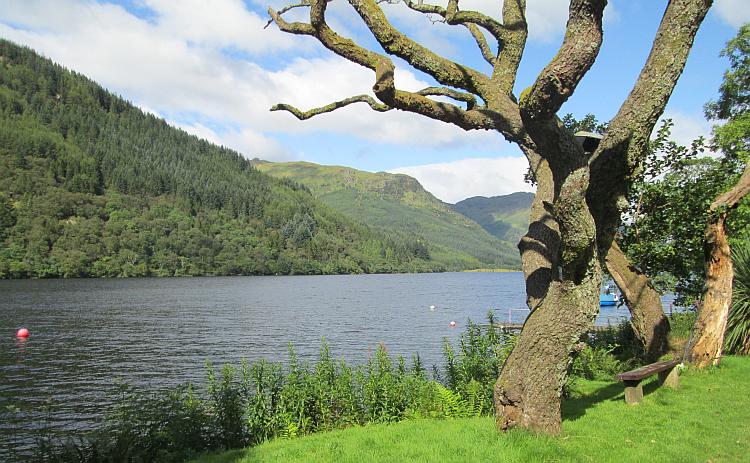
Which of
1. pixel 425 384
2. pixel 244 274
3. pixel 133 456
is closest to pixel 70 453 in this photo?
pixel 133 456

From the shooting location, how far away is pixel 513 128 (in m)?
8.24

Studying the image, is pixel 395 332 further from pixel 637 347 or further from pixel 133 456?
pixel 133 456

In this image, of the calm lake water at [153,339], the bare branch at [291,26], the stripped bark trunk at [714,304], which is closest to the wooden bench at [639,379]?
the stripped bark trunk at [714,304]

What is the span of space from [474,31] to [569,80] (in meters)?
4.65

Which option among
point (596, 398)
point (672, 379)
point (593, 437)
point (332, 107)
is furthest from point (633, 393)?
point (332, 107)

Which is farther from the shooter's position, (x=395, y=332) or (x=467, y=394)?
(x=395, y=332)

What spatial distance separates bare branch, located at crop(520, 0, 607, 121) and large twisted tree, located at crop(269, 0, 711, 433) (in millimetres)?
11

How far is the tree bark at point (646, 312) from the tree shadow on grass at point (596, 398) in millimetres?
1833

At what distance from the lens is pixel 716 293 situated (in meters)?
11.3

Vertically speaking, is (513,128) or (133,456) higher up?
(513,128)

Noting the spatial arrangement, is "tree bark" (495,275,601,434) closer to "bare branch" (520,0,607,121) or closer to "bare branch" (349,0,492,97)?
"bare branch" (520,0,607,121)

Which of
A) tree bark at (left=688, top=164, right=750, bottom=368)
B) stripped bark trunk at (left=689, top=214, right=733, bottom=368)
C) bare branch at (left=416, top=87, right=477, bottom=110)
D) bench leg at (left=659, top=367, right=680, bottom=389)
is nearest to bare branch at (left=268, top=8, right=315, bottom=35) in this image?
bare branch at (left=416, top=87, right=477, bottom=110)

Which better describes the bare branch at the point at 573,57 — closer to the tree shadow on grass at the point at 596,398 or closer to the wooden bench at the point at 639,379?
the tree shadow on grass at the point at 596,398

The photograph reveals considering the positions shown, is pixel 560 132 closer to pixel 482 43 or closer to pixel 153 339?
pixel 482 43
